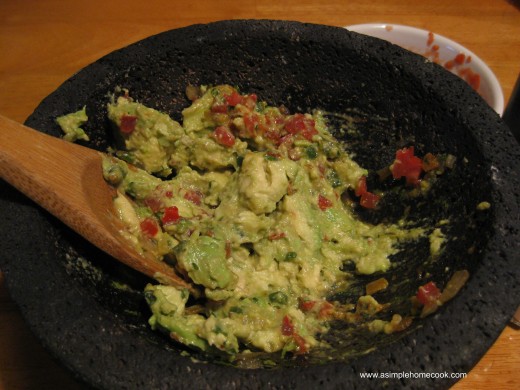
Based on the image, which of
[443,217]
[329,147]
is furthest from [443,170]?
[329,147]

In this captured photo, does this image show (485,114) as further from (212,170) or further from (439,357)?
(212,170)

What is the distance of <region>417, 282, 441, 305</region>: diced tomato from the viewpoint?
102 centimetres

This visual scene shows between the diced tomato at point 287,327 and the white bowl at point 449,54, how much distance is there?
1.03 metres

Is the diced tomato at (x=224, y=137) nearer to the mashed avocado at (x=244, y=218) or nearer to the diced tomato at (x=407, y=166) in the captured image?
the mashed avocado at (x=244, y=218)

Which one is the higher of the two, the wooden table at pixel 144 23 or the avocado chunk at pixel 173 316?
the wooden table at pixel 144 23

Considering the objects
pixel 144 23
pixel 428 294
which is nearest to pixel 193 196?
pixel 428 294

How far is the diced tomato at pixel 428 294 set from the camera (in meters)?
1.02

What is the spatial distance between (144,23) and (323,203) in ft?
4.79

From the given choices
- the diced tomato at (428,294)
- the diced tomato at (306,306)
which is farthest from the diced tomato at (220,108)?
the diced tomato at (428,294)

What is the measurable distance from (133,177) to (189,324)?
16.6 inches

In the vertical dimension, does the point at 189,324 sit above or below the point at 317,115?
below

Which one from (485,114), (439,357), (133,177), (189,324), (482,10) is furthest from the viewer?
(482,10)

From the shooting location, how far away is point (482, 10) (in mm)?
2262

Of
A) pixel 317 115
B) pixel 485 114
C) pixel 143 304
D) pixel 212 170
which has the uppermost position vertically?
pixel 485 114
